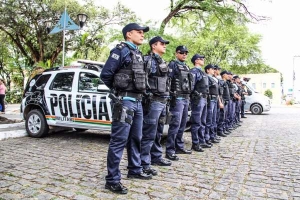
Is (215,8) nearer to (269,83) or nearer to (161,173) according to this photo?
(161,173)

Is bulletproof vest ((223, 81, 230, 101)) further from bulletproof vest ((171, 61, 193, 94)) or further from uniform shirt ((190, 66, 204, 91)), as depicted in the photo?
bulletproof vest ((171, 61, 193, 94))

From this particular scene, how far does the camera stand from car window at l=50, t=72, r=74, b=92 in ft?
22.9

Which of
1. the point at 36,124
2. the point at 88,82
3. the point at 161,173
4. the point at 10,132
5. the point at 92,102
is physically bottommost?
the point at 161,173

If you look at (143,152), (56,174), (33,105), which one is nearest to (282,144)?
Answer: (143,152)

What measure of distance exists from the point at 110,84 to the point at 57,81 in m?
3.82

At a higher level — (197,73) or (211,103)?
(197,73)

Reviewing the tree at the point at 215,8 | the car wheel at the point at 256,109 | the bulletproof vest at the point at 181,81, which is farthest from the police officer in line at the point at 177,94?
the car wheel at the point at 256,109

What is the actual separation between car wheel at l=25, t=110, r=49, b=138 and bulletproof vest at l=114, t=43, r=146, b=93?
4.25 meters

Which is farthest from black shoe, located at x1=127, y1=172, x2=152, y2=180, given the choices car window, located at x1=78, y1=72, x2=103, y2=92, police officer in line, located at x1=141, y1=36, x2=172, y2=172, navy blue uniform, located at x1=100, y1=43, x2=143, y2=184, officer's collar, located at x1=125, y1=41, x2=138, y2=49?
car window, located at x1=78, y1=72, x2=103, y2=92

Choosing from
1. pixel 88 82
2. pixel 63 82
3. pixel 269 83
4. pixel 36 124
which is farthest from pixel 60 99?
pixel 269 83

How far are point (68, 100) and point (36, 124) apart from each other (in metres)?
1.24

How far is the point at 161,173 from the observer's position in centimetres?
441

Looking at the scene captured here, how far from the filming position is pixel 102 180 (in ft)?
13.2

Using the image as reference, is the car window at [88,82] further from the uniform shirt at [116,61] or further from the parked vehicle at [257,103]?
the parked vehicle at [257,103]
